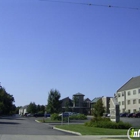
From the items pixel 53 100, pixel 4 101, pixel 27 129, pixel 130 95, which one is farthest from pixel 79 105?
pixel 27 129

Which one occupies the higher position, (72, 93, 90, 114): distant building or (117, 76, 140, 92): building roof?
(117, 76, 140, 92): building roof

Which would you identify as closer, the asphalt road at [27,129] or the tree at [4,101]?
the asphalt road at [27,129]

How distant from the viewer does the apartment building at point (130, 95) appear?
3437 inches

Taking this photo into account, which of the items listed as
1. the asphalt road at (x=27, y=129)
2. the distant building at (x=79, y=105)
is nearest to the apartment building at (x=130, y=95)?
the distant building at (x=79, y=105)

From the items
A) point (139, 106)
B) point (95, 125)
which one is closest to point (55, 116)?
point (95, 125)

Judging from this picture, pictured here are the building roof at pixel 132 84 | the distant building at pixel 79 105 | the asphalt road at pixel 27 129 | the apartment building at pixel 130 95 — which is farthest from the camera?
the distant building at pixel 79 105

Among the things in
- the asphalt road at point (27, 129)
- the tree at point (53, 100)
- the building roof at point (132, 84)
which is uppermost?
the building roof at point (132, 84)

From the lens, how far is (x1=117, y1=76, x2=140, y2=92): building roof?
89.5m

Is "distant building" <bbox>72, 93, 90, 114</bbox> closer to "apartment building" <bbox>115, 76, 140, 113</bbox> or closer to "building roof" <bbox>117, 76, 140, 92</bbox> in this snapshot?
"apartment building" <bbox>115, 76, 140, 113</bbox>

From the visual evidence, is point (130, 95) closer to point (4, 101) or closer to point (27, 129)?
point (4, 101)

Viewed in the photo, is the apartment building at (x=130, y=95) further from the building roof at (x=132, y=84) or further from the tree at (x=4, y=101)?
the tree at (x=4, y=101)

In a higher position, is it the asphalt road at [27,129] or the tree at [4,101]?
the tree at [4,101]

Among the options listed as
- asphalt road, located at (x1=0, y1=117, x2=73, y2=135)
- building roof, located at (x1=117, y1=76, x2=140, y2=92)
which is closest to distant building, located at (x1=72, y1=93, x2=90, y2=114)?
building roof, located at (x1=117, y1=76, x2=140, y2=92)

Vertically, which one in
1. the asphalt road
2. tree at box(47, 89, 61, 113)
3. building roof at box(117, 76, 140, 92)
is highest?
building roof at box(117, 76, 140, 92)
